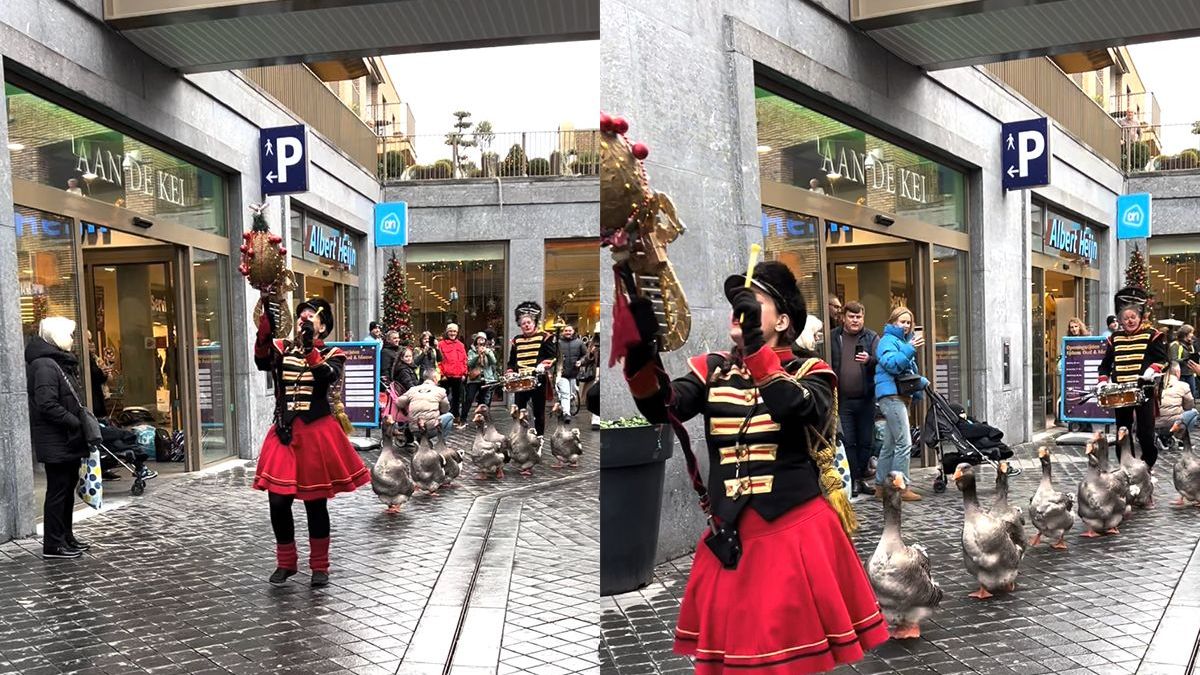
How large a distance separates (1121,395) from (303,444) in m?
7.29

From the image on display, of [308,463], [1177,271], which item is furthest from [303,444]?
[1177,271]

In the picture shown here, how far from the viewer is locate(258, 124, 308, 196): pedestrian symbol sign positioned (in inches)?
620

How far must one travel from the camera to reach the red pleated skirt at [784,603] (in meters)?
3.69

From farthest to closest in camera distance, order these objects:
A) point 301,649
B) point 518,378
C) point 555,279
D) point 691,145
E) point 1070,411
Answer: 1. point 555,279
2. point 1070,411
3. point 518,378
4. point 691,145
5. point 301,649

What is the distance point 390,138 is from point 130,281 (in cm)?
1427

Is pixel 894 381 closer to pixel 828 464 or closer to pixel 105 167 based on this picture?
pixel 828 464

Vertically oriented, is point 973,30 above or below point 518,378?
above

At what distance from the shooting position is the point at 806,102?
10.9 meters

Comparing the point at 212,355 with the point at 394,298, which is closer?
the point at 212,355

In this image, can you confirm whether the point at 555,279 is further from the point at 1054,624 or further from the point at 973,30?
the point at 1054,624

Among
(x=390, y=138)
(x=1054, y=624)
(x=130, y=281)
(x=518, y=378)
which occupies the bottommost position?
(x=1054, y=624)

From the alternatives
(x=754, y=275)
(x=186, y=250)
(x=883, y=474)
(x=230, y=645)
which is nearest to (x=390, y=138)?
(x=186, y=250)

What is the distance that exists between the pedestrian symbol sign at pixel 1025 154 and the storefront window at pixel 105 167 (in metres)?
10.5

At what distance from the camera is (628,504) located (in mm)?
7094
